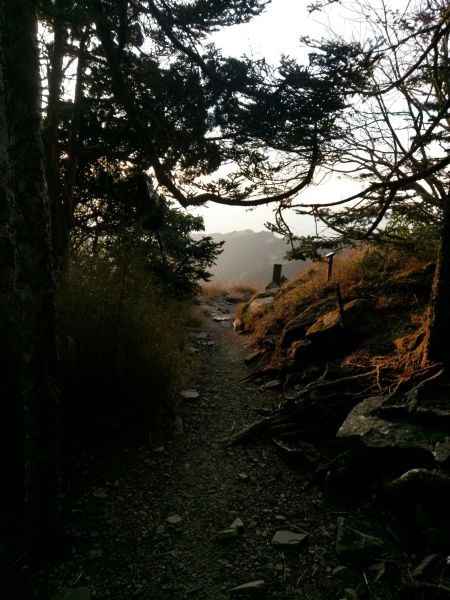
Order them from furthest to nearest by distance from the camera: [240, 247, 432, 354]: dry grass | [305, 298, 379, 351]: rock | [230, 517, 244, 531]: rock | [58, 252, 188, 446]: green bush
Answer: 1. [240, 247, 432, 354]: dry grass
2. [305, 298, 379, 351]: rock
3. [58, 252, 188, 446]: green bush
4. [230, 517, 244, 531]: rock

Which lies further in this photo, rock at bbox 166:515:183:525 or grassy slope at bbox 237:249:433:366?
grassy slope at bbox 237:249:433:366

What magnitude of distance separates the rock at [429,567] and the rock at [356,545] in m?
0.33

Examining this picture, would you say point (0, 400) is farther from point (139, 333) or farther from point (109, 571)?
point (109, 571)

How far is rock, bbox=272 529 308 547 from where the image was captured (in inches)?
136

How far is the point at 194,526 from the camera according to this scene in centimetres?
374

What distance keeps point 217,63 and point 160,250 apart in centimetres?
533

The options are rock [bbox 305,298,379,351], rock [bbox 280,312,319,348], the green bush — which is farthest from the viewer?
rock [bbox 280,312,319,348]

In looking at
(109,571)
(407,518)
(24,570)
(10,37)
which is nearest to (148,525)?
(109,571)

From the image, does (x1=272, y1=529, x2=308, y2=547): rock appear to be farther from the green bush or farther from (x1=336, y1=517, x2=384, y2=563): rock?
the green bush

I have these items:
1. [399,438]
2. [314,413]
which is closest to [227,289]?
[314,413]

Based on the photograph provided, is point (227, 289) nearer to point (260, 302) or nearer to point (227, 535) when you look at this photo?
point (260, 302)

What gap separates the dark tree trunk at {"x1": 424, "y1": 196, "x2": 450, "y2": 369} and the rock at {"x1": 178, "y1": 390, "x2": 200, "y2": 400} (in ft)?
12.0

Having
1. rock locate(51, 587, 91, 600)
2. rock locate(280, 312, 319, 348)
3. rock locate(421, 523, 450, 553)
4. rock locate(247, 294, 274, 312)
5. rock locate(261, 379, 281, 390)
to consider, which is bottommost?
rock locate(51, 587, 91, 600)

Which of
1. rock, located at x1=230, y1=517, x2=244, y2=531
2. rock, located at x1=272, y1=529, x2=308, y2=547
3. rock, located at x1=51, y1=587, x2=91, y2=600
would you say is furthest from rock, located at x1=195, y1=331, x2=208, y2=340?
rock, located at x1=51, y1=587, x2=91, y2=600
